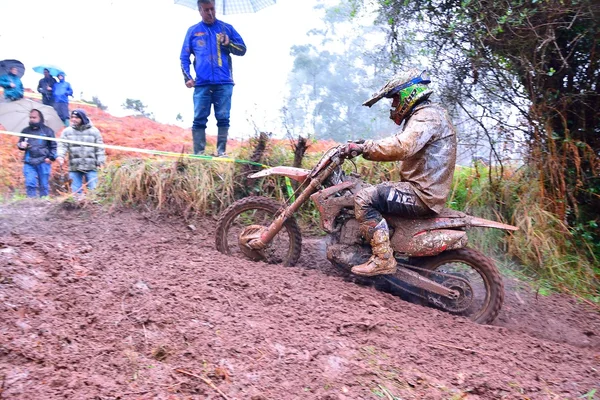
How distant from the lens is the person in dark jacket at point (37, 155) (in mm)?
9719

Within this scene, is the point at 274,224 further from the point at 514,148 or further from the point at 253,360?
the point at 514,148

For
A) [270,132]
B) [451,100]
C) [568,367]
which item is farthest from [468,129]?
[568,367]

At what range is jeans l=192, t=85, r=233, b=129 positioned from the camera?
7891 millimetres

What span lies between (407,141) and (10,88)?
1033 cm

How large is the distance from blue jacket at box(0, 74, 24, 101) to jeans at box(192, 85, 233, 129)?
20.0ft

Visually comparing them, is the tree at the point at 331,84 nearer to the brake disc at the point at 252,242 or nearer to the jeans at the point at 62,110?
the jeans at the point at 62,110

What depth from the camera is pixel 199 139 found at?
8086 mm

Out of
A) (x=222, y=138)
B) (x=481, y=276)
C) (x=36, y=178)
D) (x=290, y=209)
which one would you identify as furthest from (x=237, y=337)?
(x=36, y=178)

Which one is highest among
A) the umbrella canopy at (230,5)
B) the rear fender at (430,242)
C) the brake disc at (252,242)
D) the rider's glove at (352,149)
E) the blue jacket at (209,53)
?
the umbrella canopy at (230,5)

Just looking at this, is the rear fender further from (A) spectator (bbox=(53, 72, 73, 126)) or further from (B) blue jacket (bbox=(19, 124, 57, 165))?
(A) spectator (bbox=(53, 72, 73, 126))

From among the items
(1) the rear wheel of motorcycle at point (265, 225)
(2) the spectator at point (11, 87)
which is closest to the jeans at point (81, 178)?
(1) the rear wheel of motorcycle at point (265, 225)

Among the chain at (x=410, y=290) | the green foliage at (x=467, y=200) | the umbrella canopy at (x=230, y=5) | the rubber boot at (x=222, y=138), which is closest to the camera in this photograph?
the chain at (x=410, y=290)

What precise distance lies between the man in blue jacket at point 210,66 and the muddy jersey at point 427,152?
11.8 ft

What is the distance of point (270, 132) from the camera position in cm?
769
